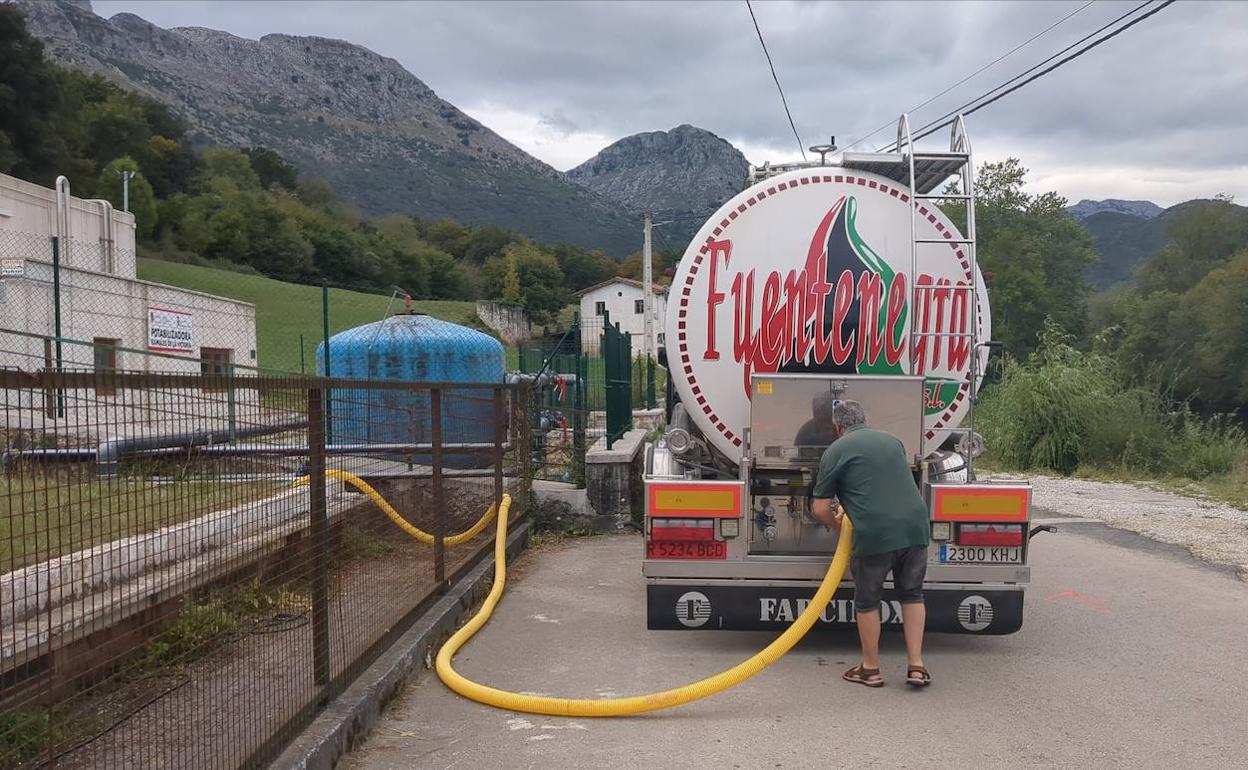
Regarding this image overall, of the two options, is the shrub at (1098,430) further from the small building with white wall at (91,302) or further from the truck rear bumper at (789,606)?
the small building with white wall at (91,302)

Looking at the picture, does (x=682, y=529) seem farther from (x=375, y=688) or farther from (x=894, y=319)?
(x=375, y=688)

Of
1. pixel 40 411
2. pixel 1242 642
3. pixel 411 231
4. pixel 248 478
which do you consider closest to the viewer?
pixel 40 411

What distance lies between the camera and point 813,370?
249 inches

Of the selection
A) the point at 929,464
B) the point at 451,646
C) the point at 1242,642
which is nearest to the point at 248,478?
the point at 451,646

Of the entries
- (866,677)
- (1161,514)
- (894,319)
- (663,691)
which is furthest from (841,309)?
(1161,514)

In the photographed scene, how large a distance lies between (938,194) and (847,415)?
1709mm

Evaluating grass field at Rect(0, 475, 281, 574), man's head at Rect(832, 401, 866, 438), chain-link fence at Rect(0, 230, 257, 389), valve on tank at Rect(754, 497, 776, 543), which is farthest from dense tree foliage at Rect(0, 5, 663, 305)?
grass field at Rect(0, 475, 281, 574)

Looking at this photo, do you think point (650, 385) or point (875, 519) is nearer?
point (875, 519)

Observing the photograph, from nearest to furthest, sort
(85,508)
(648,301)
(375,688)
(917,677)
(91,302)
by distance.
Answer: (85,508), (375,688), (917,677), (91,302), (648,301)

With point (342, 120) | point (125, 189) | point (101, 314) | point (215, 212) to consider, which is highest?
point (342, 120)

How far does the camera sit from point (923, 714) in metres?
5.37

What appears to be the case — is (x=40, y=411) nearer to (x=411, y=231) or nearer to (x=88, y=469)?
(x=88, y=469)

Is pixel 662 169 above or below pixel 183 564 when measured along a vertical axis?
above

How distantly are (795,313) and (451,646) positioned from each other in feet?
9.80
